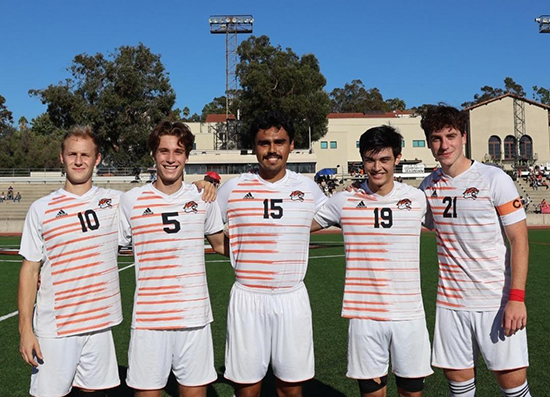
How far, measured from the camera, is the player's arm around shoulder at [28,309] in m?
3.24

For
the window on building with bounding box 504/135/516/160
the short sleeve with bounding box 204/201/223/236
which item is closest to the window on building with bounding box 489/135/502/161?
the window on building with bounding box 504/135/516/160

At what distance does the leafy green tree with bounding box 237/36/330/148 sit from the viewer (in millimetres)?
46812

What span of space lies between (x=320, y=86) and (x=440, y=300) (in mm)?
47472

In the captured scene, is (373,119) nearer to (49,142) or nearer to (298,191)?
(49,142)

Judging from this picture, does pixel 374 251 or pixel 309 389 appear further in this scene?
pixel 309 389

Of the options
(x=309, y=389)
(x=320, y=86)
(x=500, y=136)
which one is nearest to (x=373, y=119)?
(x=320, y=86)

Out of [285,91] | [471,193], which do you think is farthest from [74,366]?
[285,91]

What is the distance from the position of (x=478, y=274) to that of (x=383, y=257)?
63cm

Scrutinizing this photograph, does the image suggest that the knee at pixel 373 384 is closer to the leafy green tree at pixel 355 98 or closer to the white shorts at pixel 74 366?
the white shorts at pixel 74 366

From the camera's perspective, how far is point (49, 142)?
58.2 meters

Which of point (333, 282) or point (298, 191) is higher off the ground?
point (298, 191)

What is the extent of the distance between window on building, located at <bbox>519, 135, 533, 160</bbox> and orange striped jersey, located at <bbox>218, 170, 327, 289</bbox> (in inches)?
2048

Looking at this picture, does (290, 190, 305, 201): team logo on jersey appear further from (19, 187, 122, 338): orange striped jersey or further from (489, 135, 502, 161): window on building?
(489, 135, 502, 161): window on building

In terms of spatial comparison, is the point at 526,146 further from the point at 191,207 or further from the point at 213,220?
the point at 191,207
